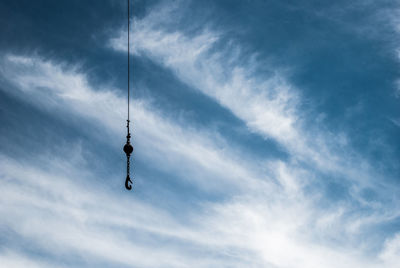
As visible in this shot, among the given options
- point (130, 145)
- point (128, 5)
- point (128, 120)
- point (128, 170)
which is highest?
point (128, 5)

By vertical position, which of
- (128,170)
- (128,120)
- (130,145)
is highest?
(128,120)

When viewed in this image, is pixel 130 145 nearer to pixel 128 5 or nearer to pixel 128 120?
pixel 128 120

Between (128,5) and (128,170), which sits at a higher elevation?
(128,5)

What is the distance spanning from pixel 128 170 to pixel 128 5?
14155mm

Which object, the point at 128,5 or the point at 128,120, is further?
the point at 128,5

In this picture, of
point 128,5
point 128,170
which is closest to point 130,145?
point 128,170

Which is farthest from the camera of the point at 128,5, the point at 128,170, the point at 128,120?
the point at 128,5

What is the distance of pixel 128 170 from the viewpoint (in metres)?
24.5

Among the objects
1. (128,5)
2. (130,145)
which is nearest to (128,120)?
(130,145)

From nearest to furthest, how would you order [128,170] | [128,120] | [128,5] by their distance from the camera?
[128,170]
[128,120]
[128,5]

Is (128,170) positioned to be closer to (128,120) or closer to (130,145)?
(130,145)

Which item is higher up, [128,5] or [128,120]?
[128,5]

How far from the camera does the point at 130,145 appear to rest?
82.5 ft

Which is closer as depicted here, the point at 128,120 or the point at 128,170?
the point at 128,170
